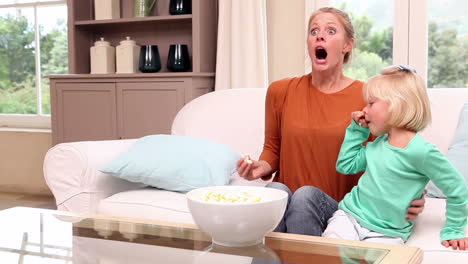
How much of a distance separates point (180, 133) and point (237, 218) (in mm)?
1273

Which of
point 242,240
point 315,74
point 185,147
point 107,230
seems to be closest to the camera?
point 242,240

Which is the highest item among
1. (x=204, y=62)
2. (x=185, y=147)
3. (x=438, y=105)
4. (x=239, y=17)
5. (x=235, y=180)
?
(x=239, y=17)

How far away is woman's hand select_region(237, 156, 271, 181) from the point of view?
5.37 ft

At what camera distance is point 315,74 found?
1899 millimetres

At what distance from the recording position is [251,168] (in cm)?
174

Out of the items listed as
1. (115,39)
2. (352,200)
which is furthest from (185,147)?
(115,39)

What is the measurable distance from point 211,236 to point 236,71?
7.53 ft

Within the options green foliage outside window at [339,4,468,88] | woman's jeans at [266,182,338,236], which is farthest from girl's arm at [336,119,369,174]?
green foliage outside window at [339,4,468,88]

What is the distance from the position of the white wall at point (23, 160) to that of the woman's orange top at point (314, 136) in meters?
2.88

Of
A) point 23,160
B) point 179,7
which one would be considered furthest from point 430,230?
point 23,160

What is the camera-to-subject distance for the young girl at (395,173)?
4.81 ft

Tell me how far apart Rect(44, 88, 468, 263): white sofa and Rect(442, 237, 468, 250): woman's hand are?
6 centimetres

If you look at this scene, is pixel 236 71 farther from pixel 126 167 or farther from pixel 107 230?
pixel 107 230

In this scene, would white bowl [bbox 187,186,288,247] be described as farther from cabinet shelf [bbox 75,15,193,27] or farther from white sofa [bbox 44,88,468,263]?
cabinet shelf [bbox 75,15,193,27]
